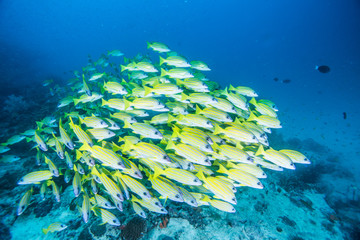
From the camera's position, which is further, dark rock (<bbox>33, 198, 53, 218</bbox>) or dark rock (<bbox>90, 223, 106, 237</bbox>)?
dark rock (<bbox>33, 198, 53, 218</bbox>)

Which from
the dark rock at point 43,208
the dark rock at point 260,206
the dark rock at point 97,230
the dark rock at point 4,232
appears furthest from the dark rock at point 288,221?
the dark rock at point 4,232

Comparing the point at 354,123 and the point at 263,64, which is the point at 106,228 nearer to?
the point at 354,123

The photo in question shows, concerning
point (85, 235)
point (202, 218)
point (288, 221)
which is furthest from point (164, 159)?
point (288, 221)

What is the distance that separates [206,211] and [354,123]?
3866cm

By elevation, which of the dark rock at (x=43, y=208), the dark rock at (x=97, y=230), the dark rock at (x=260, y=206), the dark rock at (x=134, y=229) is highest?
the dark rock at (x=260, y=206)

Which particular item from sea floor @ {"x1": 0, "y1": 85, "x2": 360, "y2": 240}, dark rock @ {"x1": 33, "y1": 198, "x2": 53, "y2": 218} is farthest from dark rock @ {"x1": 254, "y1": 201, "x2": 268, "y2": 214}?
dark rock @ {"x1": 33, "y1": 198, "x2": 53, "y2": 218}

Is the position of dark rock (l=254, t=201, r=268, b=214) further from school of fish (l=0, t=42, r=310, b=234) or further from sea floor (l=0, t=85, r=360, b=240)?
school of fish (l=0, t=42, r=310, b=234)

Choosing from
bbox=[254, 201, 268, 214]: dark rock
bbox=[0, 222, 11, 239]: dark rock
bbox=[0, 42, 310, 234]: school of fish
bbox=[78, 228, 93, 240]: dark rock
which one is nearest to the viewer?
bbox=[0, 42, 310, 234]: school of fish

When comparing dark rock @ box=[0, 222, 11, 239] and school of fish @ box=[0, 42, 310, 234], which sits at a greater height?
school of fish @ box=[0, 42, 310, 234]

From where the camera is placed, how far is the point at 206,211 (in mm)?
5086

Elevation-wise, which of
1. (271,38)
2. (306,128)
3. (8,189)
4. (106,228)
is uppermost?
(271,38)

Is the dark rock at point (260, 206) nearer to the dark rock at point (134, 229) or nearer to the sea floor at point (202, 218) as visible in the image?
the sea floor at point (202, 218)

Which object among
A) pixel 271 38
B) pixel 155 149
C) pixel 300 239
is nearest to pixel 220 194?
pixel 155 149

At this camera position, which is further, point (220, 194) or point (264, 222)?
point (264, 222)
